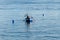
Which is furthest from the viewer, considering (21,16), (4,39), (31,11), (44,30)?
(31,11)

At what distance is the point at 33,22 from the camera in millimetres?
2324

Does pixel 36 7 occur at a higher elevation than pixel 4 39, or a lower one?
higher

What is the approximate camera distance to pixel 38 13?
101 inches

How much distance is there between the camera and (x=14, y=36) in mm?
2152

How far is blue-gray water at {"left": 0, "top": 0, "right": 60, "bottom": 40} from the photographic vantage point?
7.09 feet

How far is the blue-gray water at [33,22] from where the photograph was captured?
7.09ft

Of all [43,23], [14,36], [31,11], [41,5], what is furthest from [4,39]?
[41,5]

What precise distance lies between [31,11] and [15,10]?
225mm

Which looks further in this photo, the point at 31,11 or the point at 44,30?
the point at 31,11

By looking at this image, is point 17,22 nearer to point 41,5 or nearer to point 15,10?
point 15,10

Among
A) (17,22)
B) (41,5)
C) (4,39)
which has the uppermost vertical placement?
(41,5)

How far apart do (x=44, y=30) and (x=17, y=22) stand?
336mm

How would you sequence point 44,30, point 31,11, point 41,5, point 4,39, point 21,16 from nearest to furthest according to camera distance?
1. point 4,39
2. point 44,30
3. point 21,16
4. point 31,11
5. point 41,5

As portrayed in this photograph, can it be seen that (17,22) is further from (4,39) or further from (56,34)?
(56,34)
